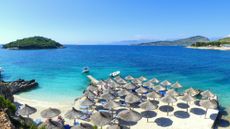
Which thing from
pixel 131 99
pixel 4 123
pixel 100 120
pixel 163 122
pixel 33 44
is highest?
pixel 33 44

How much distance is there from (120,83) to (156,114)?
11002mm

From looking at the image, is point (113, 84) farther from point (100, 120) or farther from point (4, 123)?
point (4, 123)

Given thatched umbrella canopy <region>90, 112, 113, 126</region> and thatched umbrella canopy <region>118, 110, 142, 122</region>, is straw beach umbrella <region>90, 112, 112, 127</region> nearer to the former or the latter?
thatched umbrella canopy <region>90, 112, 113, 126</region>

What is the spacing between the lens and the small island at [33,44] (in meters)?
164

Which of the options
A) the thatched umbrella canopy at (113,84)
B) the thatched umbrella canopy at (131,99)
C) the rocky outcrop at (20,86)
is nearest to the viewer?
the thatched umbrella canopy at (131,99)

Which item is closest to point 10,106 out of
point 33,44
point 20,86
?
point 20,86

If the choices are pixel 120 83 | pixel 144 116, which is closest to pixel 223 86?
pixel 120 83

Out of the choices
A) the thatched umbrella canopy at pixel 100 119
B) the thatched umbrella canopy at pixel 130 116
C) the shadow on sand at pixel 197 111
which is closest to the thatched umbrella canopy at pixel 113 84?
the shadow on sand at pixel 197 111

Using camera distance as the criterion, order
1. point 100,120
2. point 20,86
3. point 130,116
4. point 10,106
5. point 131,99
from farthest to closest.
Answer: point 20,86, point 131,99, point 130,116, point 100,120, point 10,106

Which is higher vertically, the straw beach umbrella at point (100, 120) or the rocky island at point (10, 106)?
the rocky island at point (10, 106)

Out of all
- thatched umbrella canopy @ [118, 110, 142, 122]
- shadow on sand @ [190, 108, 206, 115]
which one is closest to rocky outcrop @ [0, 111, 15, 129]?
thatched umbrella canopy @ [118, 110, 142, 122]

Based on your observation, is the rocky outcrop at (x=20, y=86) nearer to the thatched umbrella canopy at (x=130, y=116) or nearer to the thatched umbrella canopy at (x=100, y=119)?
the thatched umbrella canopy at (x=100, y=119)

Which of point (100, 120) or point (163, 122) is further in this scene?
point (163, 122)

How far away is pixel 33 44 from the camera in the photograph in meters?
166
